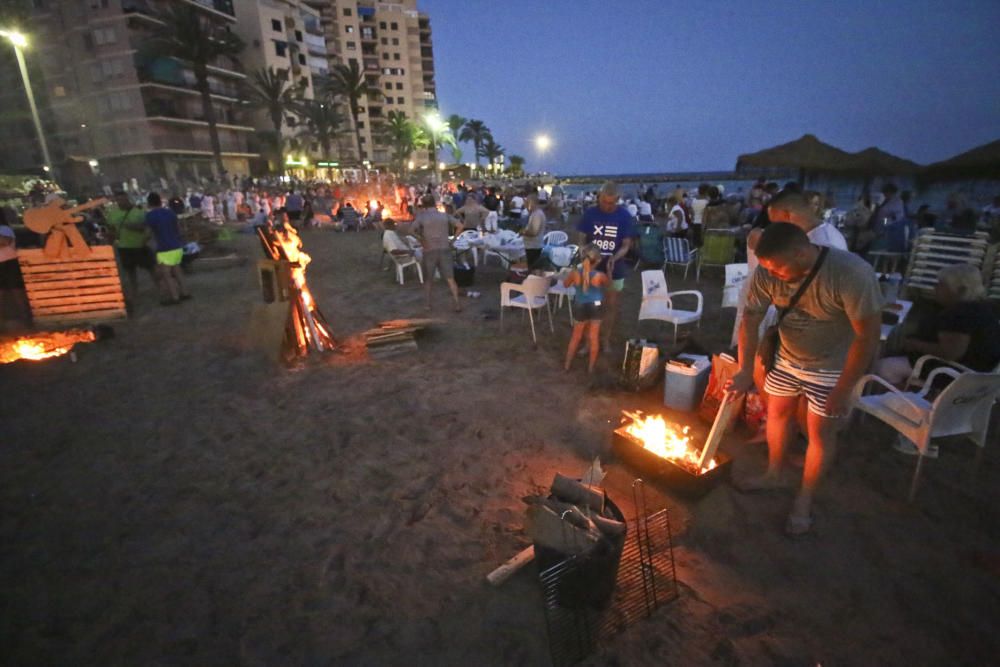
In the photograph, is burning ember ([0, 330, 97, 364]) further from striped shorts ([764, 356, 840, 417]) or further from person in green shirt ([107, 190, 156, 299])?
striped shorts ([764, 356, 840, 417])

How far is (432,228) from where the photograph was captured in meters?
7.79

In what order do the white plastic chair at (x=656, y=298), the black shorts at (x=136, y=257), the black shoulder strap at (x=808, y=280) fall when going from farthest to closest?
the black shorts at (x=136, y=257) → the white plastic chair at (x=656, y=298) → the black shoulder strap at (x=808, y=280)

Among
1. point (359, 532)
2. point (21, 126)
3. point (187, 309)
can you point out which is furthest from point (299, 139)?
point (359, 532)

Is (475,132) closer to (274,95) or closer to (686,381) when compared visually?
(274,95)

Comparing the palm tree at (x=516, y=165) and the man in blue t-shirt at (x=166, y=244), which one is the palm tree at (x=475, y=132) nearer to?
the palm tree at (x=516, y=165)

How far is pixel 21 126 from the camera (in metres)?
43.3

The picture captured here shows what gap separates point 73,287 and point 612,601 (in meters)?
9.74

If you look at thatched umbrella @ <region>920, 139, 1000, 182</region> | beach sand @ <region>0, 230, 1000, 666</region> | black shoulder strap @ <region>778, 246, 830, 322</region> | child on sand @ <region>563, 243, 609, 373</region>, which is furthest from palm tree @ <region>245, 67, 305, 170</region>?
black shoulder strap @ <region>778, 246, 830, 322</region>

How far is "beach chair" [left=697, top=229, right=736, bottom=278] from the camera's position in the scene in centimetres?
1005

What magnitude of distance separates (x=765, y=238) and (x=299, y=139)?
5867cm

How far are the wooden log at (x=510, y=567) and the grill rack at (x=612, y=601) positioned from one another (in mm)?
404

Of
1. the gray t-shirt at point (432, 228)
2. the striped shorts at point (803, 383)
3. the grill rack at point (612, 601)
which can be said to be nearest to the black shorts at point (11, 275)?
the gray t-shirt at point (432, 228)

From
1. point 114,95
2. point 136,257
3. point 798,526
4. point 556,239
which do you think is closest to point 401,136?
point 114,95

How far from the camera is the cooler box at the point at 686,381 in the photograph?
461 centimetres
